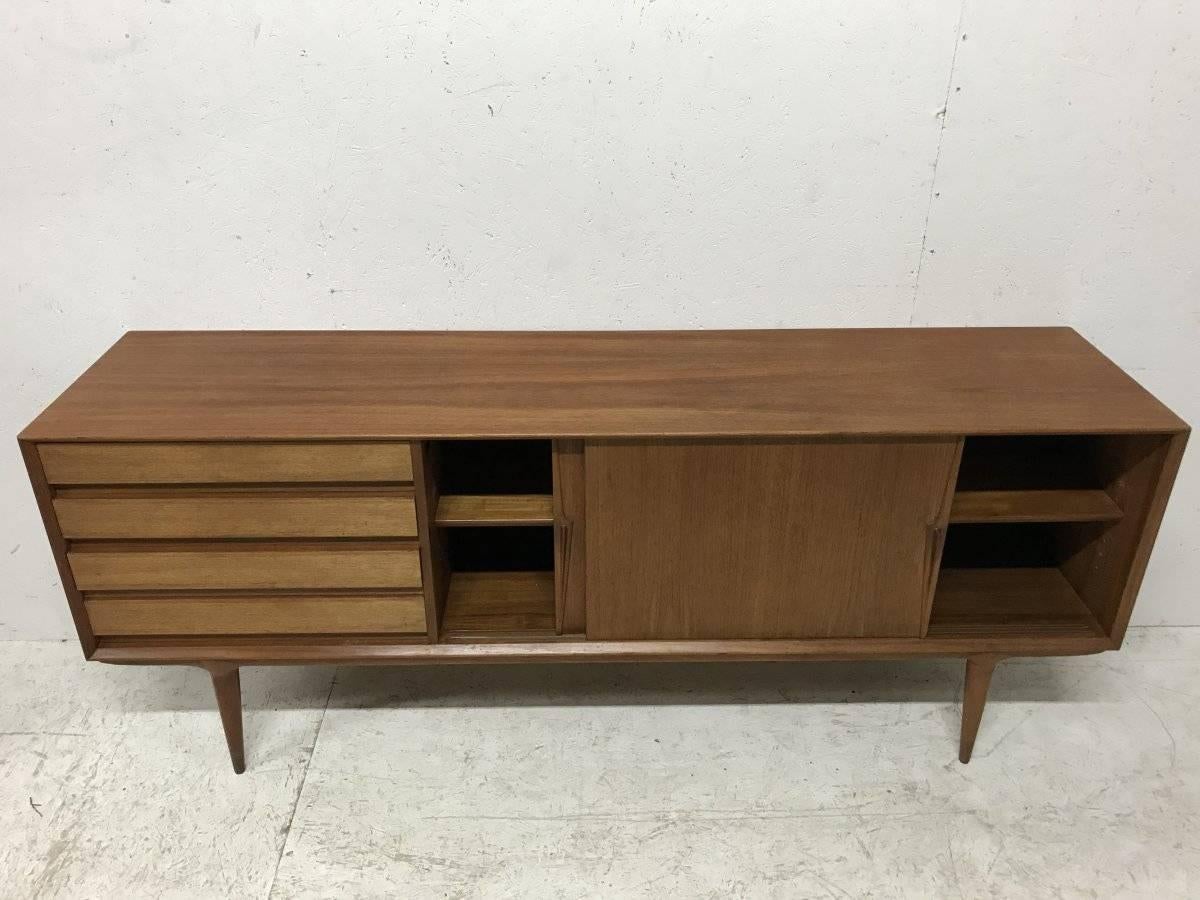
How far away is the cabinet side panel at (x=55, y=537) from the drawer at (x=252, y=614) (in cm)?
2

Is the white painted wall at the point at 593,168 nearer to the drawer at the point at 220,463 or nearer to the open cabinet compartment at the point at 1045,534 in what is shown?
the open cabinet compartment at the point at 1045,534

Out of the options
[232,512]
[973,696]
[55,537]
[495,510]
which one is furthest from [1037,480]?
[55,537]

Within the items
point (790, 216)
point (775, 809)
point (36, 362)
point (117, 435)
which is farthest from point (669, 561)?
point (36, 362)

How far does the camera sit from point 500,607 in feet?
5.05

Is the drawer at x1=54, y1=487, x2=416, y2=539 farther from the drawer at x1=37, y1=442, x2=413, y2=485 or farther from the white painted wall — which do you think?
the white painted wall

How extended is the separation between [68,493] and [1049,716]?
5.47ft

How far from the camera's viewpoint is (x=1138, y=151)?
1522 mm

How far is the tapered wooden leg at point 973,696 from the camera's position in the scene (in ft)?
5.05

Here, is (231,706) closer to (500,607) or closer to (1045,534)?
(500,607)

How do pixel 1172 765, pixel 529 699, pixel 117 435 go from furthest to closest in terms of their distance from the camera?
pixel 529 699 → pixel 1172 765 → pixel 117 435

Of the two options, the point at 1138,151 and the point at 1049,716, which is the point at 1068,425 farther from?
the point at 1049,716

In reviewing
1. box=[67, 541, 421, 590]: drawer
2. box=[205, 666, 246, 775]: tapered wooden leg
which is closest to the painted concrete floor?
box=[205, 666, 246, 775]: tapered wooden leg

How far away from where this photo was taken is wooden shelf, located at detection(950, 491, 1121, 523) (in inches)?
54.7

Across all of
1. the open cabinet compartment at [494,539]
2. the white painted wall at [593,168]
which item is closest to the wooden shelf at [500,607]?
the open cabinet compartment at [494,539]
